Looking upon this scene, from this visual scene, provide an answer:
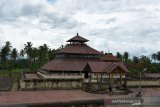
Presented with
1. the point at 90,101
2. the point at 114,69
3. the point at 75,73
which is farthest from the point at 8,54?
the point at 90,101

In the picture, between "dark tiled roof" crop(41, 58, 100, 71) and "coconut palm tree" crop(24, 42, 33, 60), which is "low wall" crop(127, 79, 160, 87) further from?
"coconut palm tree" crop(24, 42, 33, 60)

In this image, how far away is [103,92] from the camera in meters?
41.8

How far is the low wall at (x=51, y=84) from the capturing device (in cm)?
4359

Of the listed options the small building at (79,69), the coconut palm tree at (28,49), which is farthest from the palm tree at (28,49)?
the small building at (79,69)

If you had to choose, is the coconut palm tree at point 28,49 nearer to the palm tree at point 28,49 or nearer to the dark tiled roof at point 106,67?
the palm tree at point 28,49

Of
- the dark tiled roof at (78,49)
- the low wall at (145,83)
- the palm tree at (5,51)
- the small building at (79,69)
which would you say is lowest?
the low wall at (145,83)

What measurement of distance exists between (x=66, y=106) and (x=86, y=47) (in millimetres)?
34653

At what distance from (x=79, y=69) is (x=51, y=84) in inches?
352

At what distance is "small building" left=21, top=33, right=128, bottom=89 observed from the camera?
44656mm

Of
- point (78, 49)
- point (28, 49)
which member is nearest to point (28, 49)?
point (28, 49)

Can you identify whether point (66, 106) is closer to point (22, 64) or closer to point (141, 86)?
point (141, 86)

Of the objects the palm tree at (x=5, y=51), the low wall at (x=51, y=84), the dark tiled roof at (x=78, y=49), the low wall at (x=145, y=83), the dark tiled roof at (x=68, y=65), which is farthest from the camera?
the palm tree at (x=5, y=51)

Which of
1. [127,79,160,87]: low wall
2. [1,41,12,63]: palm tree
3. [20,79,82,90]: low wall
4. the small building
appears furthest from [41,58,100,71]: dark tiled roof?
[1,41,12,63]: palm tree

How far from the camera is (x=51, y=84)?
45.2m
